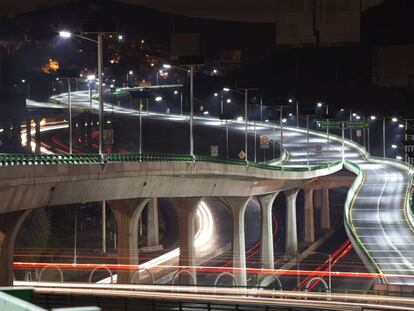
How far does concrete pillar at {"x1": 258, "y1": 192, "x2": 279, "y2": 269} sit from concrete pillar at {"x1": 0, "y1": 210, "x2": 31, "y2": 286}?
193ft

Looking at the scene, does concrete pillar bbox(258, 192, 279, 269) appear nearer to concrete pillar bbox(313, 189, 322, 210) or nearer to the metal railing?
the metal railing

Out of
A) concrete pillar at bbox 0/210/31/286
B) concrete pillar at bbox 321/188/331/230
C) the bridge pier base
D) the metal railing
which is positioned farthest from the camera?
concrete pillar at bbox 321/188/331/230

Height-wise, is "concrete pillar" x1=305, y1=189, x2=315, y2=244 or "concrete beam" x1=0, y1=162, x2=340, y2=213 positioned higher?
"concrete beam" x1=0, y1=162, x2=340, y2=213

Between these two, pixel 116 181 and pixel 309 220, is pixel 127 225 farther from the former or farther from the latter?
pixel 309 220

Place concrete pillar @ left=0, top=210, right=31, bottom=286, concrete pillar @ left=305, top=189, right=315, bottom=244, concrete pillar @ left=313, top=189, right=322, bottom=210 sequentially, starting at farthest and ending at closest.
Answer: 1. concrete pillar @ left=313, top=189, right=322, bottom=210
2. concrete pillar @ left=305, top=189, right=315, bottom=244
3. concrete pillar @ left=0, top=210, right=31, bottom=286

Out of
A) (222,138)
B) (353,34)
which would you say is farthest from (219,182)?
(222,138)

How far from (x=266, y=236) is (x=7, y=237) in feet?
201

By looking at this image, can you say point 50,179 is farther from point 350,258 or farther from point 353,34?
point 350,258

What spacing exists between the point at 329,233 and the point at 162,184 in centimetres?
8414

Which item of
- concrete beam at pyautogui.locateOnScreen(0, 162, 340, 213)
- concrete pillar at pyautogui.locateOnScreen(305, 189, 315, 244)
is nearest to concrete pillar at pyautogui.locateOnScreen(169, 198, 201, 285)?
concrete beam at pyautogui.locateOnScreen(0, 162, 340, 213)

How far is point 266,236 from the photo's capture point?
10112 centimetres

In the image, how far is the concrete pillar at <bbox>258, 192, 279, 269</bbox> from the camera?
9900cm

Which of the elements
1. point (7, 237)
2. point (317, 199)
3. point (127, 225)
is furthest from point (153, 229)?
point (317, 199)

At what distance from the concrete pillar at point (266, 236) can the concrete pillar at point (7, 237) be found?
58.9m
